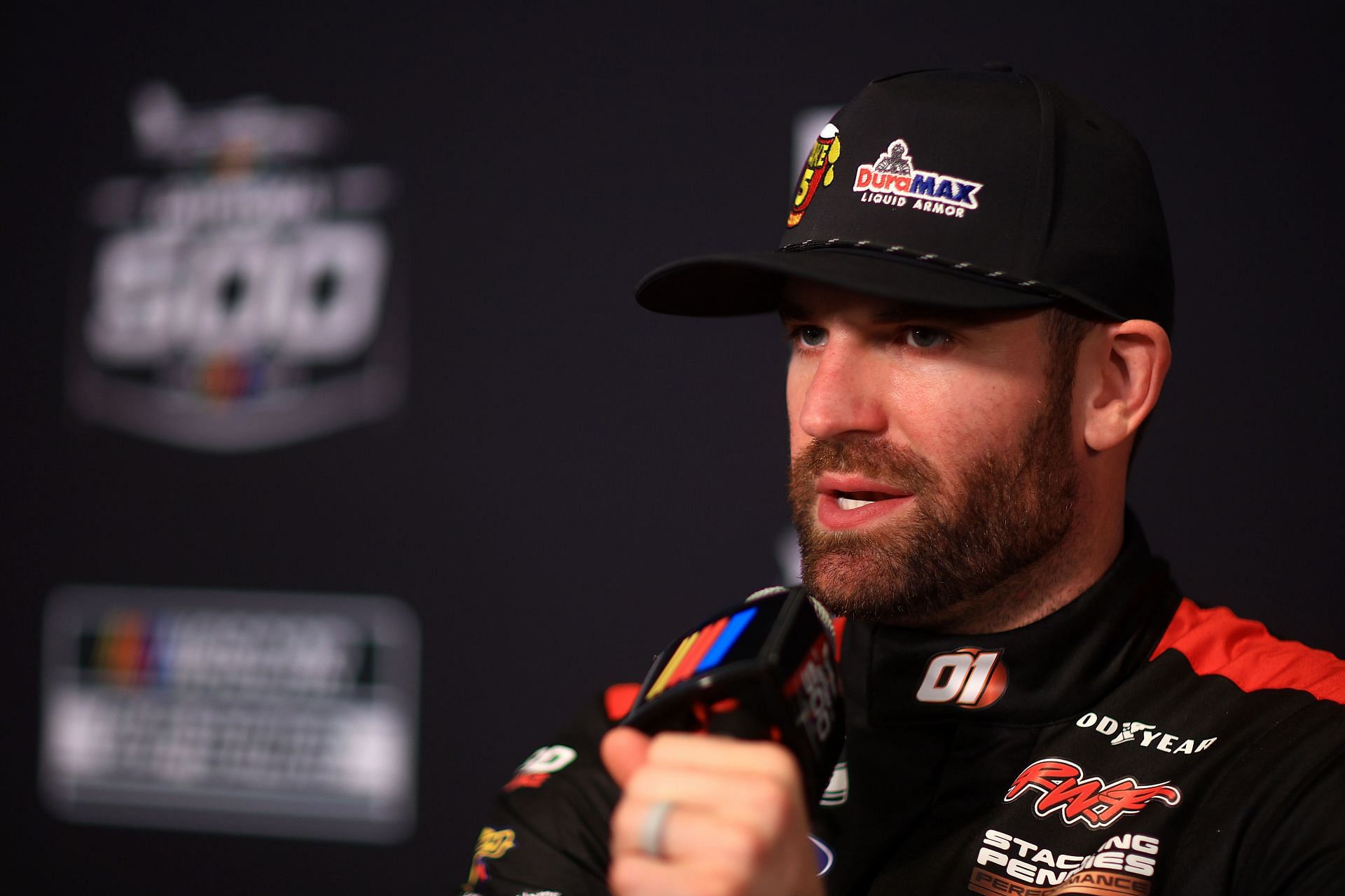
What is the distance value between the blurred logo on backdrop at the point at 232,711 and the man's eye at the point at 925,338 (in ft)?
3.59

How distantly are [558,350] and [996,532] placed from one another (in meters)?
0.91

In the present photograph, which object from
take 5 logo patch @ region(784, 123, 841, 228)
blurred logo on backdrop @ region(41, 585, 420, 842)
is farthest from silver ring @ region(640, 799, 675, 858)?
blurred logo on backdrop @ region(41, 585, 420, 842)

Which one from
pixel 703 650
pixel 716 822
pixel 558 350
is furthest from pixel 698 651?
pixel 558 350

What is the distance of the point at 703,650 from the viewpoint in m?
0.64

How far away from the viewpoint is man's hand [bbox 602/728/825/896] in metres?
0.51

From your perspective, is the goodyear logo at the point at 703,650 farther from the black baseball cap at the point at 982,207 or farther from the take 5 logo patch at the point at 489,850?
the take 5 logo patch at the point at 489,850

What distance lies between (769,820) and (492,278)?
129cm

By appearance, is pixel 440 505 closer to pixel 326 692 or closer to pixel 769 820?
pixel 326 692

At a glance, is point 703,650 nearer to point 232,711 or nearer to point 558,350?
point 558,350

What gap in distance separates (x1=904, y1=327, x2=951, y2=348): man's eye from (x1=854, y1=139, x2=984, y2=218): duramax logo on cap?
0.09 m

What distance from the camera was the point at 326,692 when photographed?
179 cm

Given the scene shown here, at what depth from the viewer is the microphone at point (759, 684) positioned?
1.92 ft

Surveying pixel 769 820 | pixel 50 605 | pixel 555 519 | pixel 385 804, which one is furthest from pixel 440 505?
pixel 769 820

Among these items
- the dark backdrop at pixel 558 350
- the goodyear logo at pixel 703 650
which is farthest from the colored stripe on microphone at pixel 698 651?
the dark backdrop at pixel 558 350
